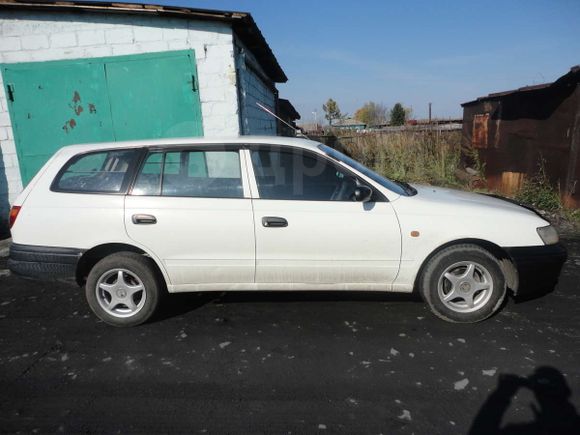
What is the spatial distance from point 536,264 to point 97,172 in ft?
12.5

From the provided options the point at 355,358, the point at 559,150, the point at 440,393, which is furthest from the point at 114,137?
the point at 559,150

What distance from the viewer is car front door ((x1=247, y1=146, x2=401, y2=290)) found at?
3.21 m

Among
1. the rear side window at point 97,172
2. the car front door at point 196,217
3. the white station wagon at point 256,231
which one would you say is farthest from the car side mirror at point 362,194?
the rear side window at point 97,172

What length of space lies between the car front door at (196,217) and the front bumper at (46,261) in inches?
23.5

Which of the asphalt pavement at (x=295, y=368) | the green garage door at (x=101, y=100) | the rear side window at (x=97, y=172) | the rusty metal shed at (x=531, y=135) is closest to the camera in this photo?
the asphalt pavement at (x=295, y=368)

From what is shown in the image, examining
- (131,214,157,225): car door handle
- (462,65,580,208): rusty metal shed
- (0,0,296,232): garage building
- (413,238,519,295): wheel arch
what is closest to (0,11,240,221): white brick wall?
(0,0,296,232): garage building

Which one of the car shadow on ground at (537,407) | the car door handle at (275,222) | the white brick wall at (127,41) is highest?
the white brick wall at (127,41)

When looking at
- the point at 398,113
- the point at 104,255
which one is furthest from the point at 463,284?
the point at 398,113

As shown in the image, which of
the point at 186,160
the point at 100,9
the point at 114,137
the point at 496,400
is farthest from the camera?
the point at 114,137

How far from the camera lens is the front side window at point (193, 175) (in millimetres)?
3326

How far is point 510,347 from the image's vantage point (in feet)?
9.78

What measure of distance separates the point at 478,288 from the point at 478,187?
→ 22.5ft

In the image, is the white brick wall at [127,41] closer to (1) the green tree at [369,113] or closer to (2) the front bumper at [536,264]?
(2) the front bumper at [536,264]

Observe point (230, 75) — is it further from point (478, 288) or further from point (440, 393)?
point (440, 393)
